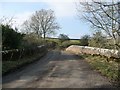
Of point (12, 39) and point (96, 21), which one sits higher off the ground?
point (96, 21)

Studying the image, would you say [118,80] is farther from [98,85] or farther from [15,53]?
[15,53]

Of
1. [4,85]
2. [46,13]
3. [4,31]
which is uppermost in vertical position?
[46,13]

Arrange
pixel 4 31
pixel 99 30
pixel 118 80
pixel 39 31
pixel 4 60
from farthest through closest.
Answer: pixel 39 31 < pixel 99 30 < pixel 4 31 < pixel 4 60 < pixel 118 80

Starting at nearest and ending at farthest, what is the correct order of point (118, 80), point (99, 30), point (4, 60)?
point (118, 80), point (4, 60), point (99, 30)

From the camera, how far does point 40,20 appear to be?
9212 cm

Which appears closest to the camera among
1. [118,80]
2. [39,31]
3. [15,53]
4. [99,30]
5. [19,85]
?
[19,85]

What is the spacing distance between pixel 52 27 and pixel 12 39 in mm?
62055

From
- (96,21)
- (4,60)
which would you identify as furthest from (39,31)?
(4,60)

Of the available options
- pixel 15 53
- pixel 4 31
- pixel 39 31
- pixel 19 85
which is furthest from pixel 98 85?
pixel 39 31

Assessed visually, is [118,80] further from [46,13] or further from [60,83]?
[46,13]

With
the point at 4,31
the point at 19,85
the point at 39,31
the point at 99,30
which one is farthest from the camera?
the point at 39,31

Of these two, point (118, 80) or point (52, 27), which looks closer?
point (118, 80)

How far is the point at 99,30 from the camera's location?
111 ft

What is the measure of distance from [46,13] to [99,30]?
60137 millimetres
